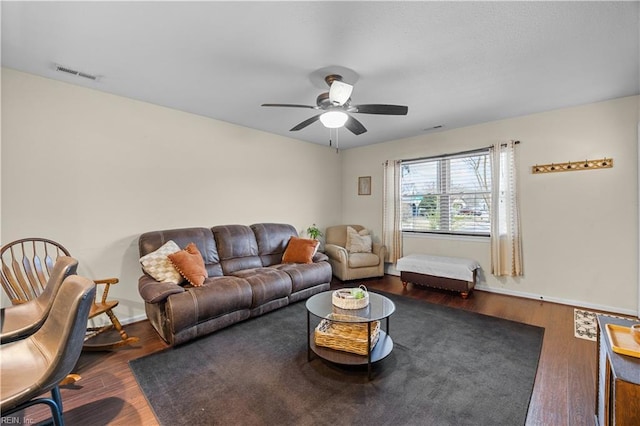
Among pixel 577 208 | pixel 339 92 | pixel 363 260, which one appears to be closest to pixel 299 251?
pixel 363 260

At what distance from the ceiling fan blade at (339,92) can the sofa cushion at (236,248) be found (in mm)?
2303

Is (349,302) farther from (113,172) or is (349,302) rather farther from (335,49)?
(113,172)

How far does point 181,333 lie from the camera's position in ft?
8.19

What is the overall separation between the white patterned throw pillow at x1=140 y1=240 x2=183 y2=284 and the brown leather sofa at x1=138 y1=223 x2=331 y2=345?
92mm

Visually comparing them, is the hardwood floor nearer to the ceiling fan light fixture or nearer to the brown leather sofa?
the brown leather sofa

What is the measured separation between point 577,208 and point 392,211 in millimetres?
2530

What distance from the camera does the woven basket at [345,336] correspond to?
2.15m

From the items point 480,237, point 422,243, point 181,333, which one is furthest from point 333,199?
point 181,333

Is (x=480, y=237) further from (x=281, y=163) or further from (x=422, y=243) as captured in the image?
(x=281, y=163)

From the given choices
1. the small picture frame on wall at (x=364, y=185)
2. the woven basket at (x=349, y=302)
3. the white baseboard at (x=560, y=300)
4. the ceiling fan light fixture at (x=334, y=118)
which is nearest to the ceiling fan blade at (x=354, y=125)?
the ceiling fan light fixture at (x=334, y=118)

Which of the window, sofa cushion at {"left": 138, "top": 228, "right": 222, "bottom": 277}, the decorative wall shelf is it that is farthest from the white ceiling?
sofa cushion at {"left": 138, "top": 228, "right": 222, "bottom": 277}

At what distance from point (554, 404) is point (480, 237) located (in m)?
2.71

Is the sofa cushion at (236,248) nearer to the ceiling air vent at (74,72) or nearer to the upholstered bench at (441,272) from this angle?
the ceiling air vent at (74,72)

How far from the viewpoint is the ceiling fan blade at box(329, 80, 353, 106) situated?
2.29m
